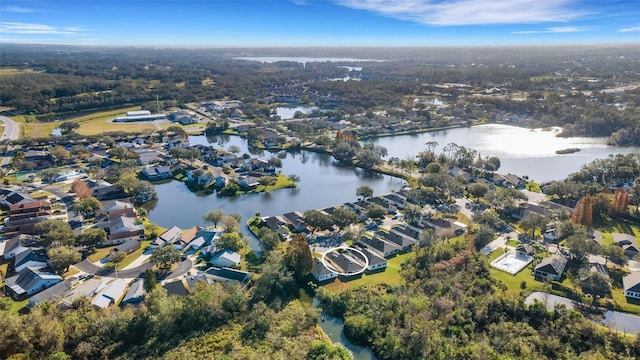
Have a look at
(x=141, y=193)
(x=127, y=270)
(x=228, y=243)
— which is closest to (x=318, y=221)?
(x=228, y=243)

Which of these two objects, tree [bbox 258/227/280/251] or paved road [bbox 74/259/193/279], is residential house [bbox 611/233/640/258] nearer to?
tree [bbox 258/227/280/251]

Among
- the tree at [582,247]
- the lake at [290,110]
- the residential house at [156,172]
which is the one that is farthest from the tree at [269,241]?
the lake at [290,110]

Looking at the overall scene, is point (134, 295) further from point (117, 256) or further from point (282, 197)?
point (282, 197)

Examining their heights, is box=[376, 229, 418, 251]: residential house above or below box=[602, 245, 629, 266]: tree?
below

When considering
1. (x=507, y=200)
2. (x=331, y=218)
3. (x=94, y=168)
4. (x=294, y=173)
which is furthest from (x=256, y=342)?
(x=94, y=168)

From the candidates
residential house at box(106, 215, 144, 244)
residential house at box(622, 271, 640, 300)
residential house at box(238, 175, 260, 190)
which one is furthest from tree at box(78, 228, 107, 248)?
residential house at box(622, 271, 640, 300)

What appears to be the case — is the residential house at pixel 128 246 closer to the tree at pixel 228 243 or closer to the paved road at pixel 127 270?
the paved road at pixel 127 270
